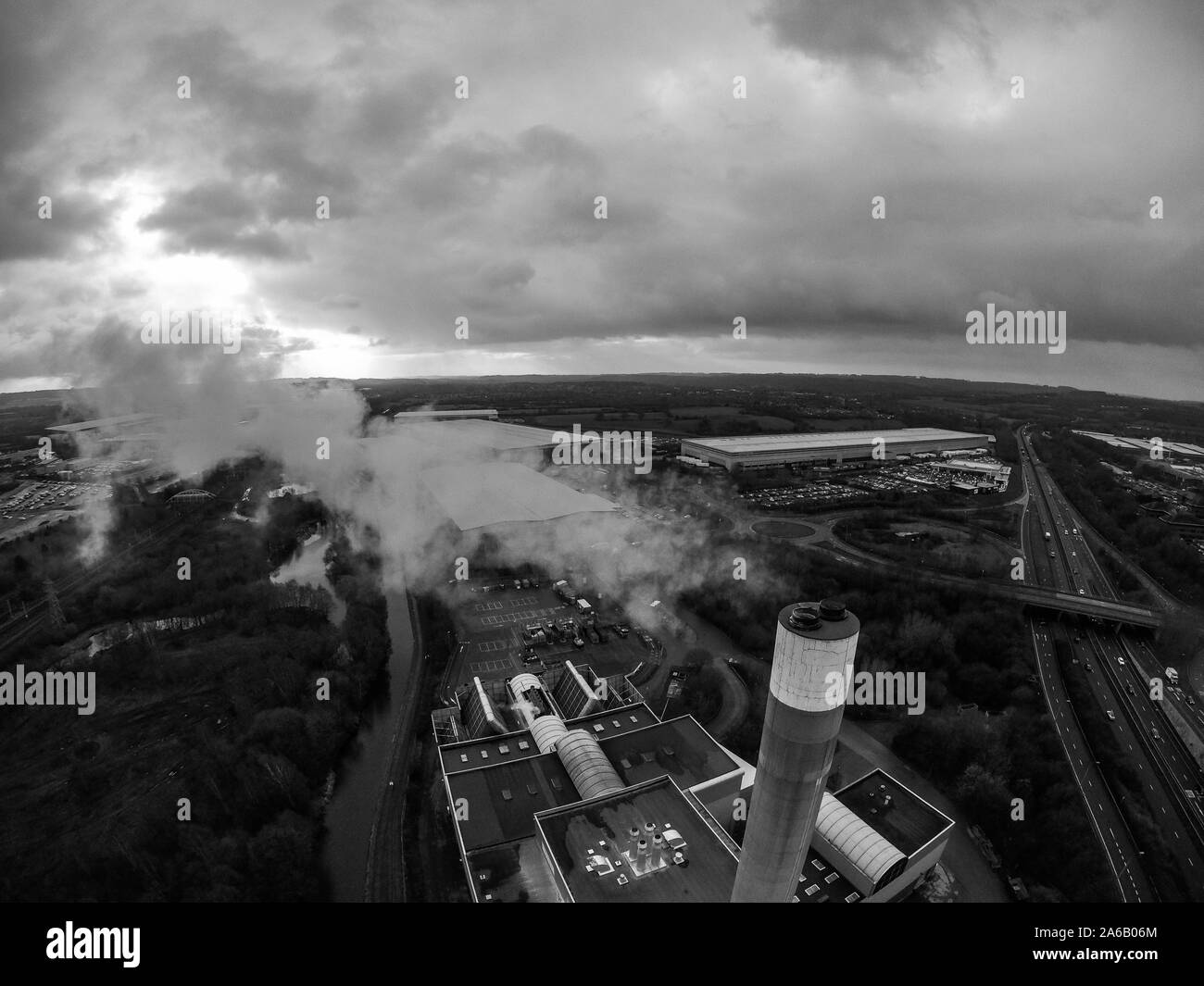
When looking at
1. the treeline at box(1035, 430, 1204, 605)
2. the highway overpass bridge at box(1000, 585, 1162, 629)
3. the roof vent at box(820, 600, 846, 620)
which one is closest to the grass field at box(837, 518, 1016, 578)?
the highway overpass bridge at box(1000, 585, 1162, 629)

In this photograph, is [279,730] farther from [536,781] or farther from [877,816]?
[877,816]

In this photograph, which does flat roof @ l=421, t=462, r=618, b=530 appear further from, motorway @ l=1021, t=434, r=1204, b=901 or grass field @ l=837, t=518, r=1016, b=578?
motorway @ l=1021, t=434, r=1204, b=901

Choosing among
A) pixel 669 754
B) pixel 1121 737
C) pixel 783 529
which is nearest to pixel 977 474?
pixel 783 529

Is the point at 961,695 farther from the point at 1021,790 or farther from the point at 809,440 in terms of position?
the point at 809,440

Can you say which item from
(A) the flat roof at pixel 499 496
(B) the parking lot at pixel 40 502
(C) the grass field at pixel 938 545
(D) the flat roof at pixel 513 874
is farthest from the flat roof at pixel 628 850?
(B) the parking lot at pixel 40 502

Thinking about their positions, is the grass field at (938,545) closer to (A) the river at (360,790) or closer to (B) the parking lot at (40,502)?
(A) the river at (360,790)
